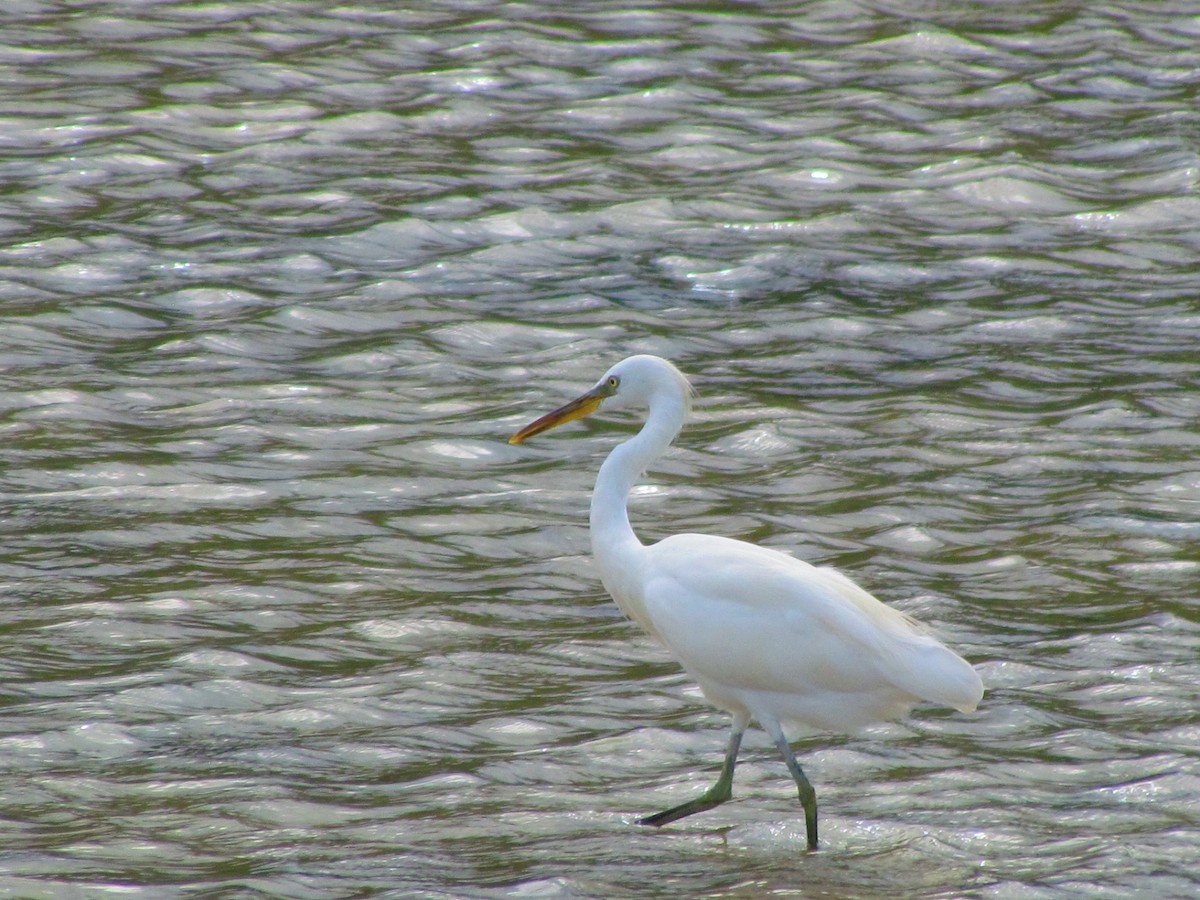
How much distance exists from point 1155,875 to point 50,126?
10298 millimetres

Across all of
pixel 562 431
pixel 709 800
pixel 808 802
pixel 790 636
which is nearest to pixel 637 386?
pixel 790 636

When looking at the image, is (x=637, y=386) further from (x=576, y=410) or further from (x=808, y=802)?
(x=808, y=802)

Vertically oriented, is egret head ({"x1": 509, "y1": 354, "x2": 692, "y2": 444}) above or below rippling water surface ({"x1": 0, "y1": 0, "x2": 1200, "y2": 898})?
above

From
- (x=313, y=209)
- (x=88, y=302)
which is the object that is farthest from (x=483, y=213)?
(x=88, y=302)

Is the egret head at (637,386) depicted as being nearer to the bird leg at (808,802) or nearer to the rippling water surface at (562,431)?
the rippling water surface at (562,431)

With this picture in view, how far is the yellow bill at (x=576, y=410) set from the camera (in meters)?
7.12

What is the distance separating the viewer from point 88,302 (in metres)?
11.1

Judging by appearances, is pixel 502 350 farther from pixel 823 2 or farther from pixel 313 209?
pixel 823 2

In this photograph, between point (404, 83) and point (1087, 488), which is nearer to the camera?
point (1087, 488)

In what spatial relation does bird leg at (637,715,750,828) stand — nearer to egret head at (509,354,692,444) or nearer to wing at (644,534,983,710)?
wing at (644,534,983,710)

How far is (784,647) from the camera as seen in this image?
6.21m

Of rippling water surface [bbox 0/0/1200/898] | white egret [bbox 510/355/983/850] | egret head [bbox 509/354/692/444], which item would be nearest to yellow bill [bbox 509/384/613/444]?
egret head [bbox 509/354/692/444]

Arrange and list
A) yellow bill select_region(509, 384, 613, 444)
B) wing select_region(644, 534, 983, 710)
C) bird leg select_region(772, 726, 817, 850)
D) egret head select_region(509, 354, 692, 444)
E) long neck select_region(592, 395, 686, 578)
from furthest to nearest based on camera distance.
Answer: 1. yellow bill select_region(509, 384, 613, 444)
2. egret head select_region(509, 354, 692, 444)
3. long neck select_region(592, 395, 686, 578)
4. wing select_region(644, 534, 983, 710)
5. bird leg select_region(772, 726, 817, 850)

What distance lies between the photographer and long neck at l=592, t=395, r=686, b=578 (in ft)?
22.1
